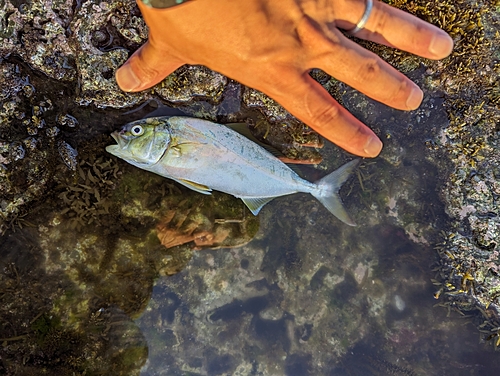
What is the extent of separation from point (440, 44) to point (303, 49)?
1.14 m

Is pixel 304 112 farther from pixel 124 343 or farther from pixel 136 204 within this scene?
pixel 124 343

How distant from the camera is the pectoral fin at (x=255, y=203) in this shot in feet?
12.0

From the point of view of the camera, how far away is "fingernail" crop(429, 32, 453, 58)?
286 centimetres

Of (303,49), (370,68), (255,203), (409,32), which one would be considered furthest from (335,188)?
(409,32)

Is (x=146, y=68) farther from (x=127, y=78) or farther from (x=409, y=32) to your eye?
(x=409, y=32)

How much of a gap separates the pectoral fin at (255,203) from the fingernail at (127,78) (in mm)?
1533

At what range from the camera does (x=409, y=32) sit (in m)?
2.88

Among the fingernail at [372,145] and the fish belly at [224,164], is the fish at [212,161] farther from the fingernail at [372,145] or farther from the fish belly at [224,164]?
the fingernail at [372,145]

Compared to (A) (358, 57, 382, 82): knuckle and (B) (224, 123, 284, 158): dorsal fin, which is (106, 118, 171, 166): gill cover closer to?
(B) (224, 123, 284, 158): dorsal fin

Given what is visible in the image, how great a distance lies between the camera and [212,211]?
390 cm

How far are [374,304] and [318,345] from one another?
809 mm

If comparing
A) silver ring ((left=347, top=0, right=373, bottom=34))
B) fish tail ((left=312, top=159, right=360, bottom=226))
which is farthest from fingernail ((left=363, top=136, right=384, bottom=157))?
silver ring ((left=347, top=0, right=373, bottom=34))

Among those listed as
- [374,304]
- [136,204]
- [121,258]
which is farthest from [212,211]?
[374,304]

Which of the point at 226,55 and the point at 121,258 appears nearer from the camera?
the point at 226,55
